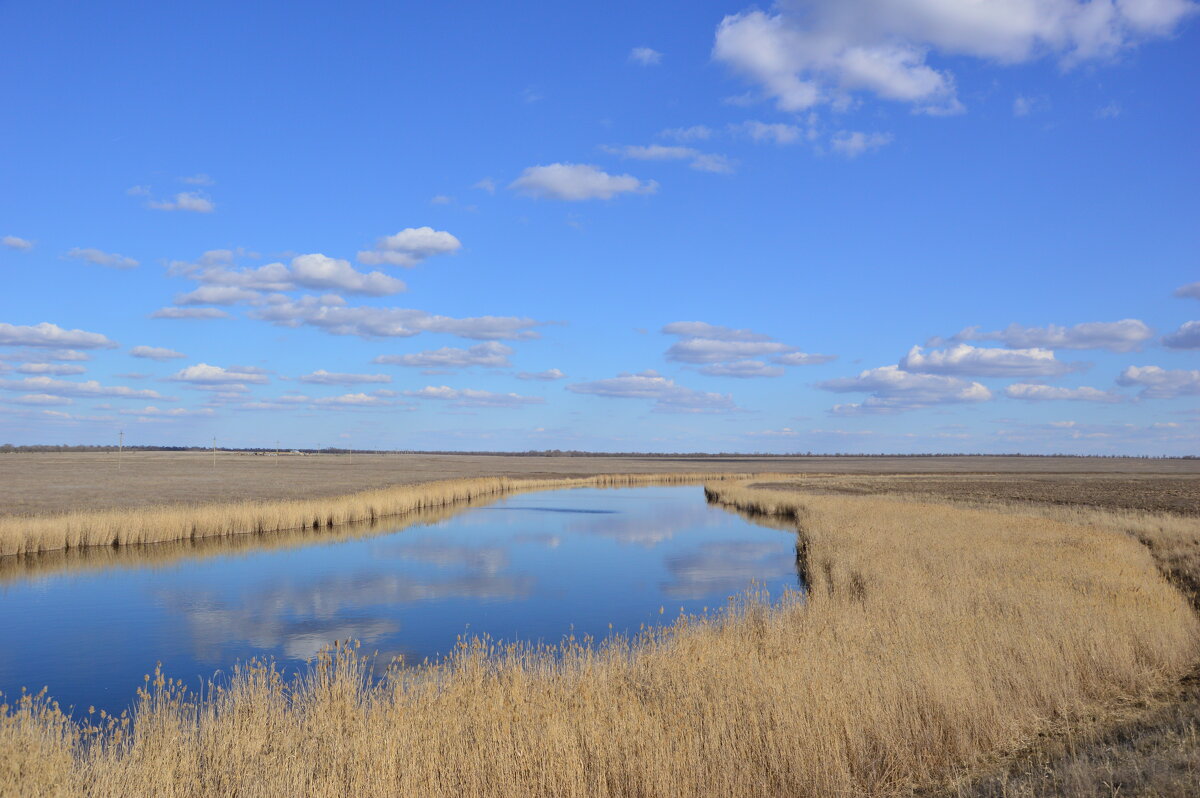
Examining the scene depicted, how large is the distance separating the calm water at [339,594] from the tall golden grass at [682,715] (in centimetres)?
396

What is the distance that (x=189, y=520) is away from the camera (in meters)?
33.3

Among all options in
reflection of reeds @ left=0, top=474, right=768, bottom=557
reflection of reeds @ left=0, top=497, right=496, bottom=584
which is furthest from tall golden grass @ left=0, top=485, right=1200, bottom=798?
reflection of reeds @ left=0, top=474, right=768, bottom=557

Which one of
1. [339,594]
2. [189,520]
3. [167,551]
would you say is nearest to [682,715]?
[339,594]

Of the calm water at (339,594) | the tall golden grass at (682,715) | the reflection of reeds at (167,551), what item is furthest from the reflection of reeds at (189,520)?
the tall golden grass at (682,715)

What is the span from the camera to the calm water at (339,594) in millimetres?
15492

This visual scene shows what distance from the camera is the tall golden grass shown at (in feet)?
23.7

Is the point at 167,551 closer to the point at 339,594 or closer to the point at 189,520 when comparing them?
the point at 189,520

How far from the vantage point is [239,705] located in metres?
8.64

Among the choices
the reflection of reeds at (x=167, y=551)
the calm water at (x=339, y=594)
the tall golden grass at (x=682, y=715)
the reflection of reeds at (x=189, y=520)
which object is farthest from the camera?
the reflection of reeds at (x=189, y=520)

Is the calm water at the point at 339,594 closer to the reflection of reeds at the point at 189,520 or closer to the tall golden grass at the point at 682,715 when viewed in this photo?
the reflection of reeds at the point at 189,520

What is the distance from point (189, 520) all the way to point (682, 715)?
101ft

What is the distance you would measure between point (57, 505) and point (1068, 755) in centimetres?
4231

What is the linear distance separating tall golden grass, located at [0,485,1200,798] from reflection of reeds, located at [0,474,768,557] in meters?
21.6

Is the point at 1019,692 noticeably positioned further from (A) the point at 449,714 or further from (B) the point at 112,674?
(B) the point at 112,674
